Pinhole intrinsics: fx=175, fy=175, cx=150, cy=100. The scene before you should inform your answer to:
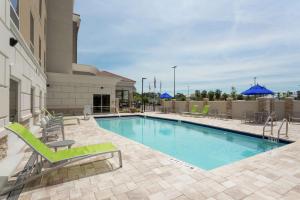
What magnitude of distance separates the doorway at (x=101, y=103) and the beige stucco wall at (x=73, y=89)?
455mm

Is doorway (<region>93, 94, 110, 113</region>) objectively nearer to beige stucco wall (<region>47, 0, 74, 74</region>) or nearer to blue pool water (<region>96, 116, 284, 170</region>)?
beige stucco wall (<region>47, 0, 74, 74</region>)

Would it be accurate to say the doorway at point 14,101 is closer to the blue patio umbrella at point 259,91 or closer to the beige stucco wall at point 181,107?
the blue patio umbrella at point 259,91

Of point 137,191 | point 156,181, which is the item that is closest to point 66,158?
point 137,191

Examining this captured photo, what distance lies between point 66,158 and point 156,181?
1.79 meters

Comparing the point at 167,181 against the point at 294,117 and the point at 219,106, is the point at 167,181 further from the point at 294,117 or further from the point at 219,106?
the point at 219,106

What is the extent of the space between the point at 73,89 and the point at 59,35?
5.30 m

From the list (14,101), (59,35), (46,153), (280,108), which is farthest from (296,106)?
(59,35)

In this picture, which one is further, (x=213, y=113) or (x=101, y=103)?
(x=101, y=103)

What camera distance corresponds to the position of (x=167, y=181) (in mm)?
3322

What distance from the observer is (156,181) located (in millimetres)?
3330

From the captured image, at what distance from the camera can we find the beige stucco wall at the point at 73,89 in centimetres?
1602

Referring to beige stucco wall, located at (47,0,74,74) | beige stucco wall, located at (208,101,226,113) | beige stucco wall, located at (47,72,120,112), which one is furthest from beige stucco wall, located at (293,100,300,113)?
beige stucco wall, located at (47,0,74,74)

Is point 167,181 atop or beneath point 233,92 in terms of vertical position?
beneath

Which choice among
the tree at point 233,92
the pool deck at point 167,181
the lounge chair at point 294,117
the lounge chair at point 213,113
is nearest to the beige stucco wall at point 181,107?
the lounge chair at point 213,113
